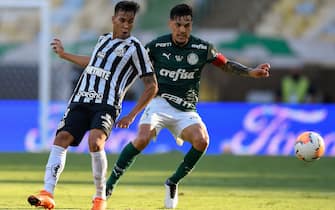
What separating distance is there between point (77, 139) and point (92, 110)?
0.98 feet

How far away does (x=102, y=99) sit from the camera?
894 cm

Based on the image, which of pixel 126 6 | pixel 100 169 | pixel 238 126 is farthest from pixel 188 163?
pixel 238 126

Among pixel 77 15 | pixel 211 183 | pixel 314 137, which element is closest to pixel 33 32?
pixel 77 15

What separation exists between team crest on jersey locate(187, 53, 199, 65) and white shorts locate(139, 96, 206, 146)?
517 mm

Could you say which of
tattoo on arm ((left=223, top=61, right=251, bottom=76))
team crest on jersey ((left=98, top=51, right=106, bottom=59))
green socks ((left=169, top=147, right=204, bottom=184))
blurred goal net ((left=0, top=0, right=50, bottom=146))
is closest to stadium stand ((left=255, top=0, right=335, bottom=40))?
blurred goal net ((left=0, top=0, right=50, bottom=146))

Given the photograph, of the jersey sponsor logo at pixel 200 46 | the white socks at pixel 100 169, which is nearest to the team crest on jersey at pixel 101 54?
the white socks at pixel 100 169

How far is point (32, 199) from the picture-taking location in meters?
8.41

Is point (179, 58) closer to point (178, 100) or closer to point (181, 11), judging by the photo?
point (178, 100)

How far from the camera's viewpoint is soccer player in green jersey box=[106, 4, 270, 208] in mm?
10367

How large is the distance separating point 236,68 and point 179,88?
2.21 ft

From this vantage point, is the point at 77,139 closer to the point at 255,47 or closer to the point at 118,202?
the point at 118,202

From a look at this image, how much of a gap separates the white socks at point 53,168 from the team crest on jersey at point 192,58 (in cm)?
235

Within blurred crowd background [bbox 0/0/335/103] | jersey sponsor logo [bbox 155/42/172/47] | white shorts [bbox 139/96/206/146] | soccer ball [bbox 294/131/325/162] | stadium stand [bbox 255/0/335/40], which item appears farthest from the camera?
stadium stand [bbox 255/0/335/40]

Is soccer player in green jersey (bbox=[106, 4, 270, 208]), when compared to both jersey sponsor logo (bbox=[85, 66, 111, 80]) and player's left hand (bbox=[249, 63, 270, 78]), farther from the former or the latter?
jersey sponsor logo (bbox=[85, 66, 111, 80])
